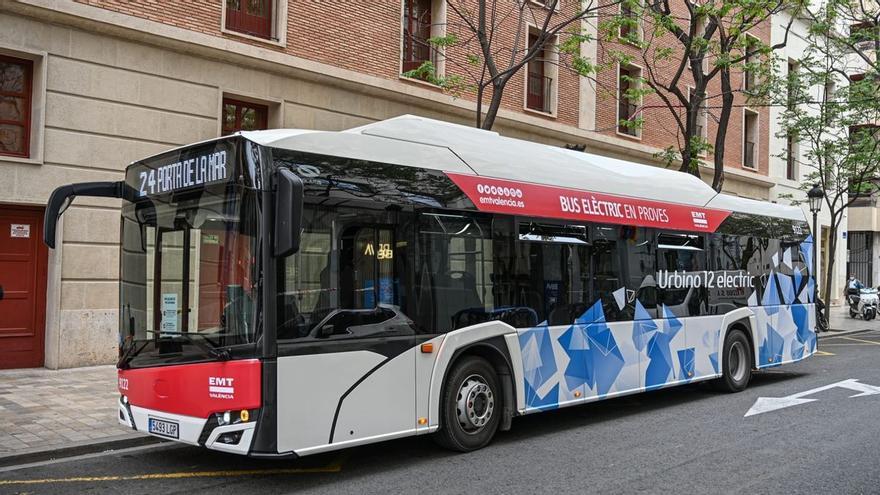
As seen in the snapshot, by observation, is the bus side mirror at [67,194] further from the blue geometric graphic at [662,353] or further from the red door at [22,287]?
the blue geometric graphic at [662,353]

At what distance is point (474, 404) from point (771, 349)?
691 centimetres

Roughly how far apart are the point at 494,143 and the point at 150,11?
7745 mm

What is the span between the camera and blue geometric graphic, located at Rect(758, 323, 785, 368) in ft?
40.3

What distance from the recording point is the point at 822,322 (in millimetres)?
23422

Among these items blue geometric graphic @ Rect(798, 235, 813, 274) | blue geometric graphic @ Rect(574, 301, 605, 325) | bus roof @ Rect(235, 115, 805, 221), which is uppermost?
bus roof @ Rect(235, 115, 805, 221)

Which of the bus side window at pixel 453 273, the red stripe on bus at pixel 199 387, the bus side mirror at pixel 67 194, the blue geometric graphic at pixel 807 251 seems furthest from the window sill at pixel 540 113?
the red stripe on bus at pixel 199 387

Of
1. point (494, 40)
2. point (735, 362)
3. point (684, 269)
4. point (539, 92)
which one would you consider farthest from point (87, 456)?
point (539, 92)

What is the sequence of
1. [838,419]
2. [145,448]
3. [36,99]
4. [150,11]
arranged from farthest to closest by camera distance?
[150,11]
[36,99]
[838,419]
[145,448]

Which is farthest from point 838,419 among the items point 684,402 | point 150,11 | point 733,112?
point 733,112

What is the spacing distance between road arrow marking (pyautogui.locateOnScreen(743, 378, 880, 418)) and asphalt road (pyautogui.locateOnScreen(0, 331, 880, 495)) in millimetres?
399

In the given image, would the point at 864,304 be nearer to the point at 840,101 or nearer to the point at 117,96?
the point at 840,101

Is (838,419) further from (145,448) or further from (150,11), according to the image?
(150,11)

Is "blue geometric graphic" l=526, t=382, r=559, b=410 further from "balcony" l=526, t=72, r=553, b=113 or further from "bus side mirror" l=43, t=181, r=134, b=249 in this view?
"balcony" l=526, t=72, r=553, b=113

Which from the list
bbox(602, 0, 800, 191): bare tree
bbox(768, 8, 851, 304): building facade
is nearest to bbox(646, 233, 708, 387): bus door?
bbox(602, 0, 800, 191): bare tree
